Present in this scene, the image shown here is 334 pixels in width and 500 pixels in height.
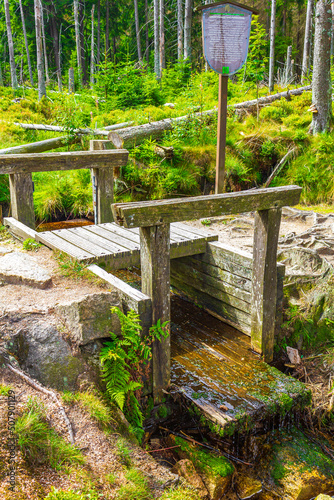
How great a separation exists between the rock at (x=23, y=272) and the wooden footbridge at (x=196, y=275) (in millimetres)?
494

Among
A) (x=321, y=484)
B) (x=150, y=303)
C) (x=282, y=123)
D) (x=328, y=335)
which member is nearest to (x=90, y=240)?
(x=150, y=303)

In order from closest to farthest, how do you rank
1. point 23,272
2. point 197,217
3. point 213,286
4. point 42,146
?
1. point 197,217
2. point 23,272
3. point 213,286
4. point 42,146

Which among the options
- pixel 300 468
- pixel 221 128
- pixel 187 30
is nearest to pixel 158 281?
pixel 300 468

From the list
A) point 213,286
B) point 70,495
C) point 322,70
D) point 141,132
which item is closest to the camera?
point 70,495

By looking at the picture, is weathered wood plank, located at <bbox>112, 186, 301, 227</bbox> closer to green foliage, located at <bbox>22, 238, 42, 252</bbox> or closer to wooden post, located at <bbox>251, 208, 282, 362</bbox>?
wooden post, located at <bbox>251, 208, 282, 362</bbox>

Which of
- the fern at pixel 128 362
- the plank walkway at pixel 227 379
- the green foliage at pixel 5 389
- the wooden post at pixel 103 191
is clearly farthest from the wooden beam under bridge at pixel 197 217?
the wooden post at pixel 103 191

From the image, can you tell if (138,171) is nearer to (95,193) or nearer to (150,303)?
(95,193)

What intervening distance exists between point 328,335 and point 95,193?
363 centimetres

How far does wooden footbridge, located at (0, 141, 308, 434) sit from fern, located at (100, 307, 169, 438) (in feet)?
0.38

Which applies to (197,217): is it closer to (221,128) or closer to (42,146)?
(221,128)

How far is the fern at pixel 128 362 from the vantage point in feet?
10.6

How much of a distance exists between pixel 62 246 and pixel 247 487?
2972mm

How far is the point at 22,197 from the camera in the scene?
5.46 m

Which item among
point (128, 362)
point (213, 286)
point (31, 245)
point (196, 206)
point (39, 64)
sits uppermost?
point (39, 64)
